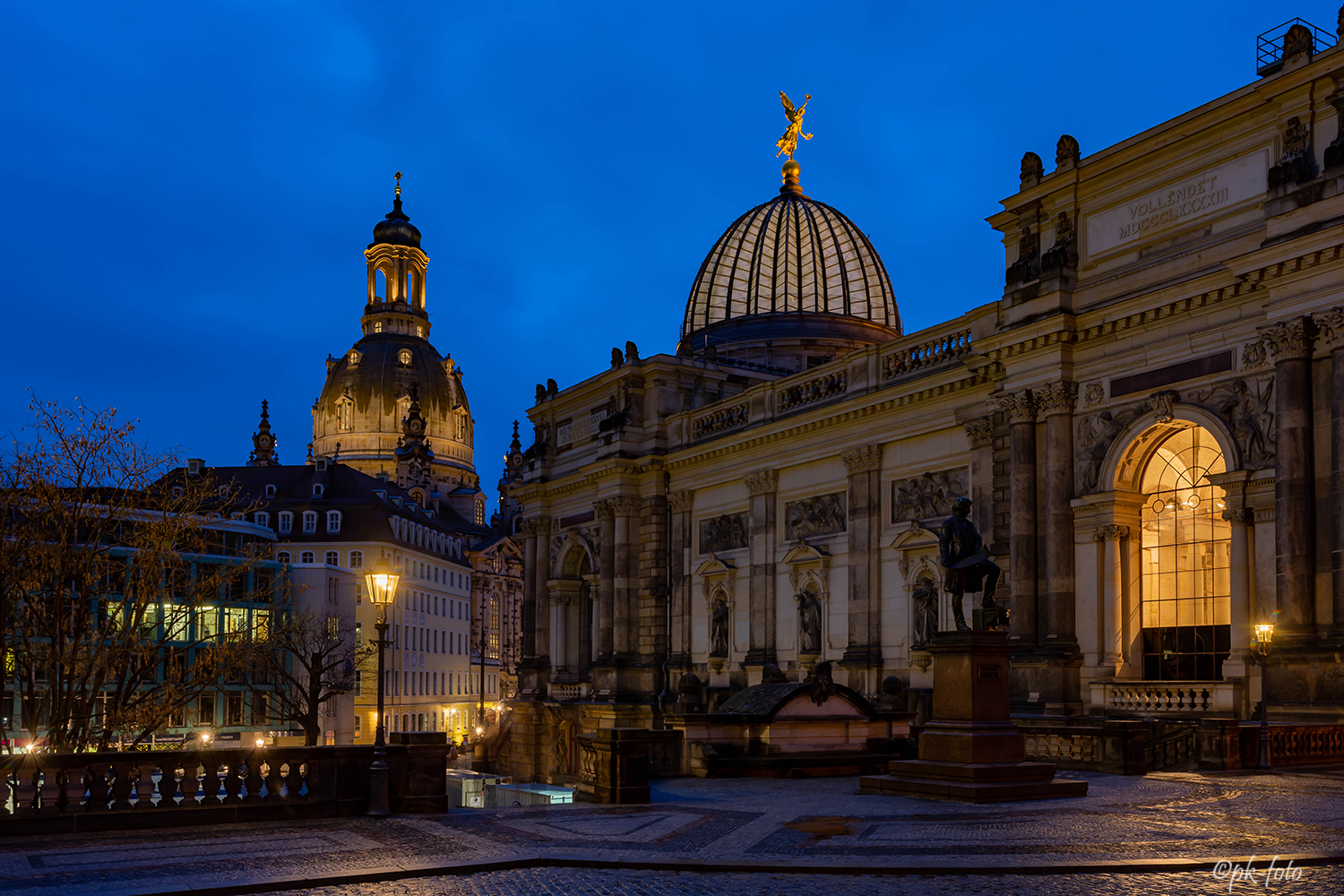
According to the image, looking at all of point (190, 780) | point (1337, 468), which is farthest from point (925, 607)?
point (190, 780)

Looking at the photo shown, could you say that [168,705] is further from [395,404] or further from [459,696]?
[395,404]

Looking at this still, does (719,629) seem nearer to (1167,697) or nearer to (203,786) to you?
(1167,697)

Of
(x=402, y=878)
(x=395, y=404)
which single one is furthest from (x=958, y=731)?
(x=395, y=404)

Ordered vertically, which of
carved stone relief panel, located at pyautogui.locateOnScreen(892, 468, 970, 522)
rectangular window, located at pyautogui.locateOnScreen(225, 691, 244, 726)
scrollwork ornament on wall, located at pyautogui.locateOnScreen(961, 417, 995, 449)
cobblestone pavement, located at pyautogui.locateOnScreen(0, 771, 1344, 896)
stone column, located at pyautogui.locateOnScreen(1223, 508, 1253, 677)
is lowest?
rectangular window, located at pyautogui.locateOnScreen(225, 691, 244, 726)

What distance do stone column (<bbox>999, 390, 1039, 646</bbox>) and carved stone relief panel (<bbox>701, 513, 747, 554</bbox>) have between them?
1531cm

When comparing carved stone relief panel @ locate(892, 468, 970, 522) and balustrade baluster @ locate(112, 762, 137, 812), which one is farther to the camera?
carved stone relief panel @ locate(892, 468, 970, 522)

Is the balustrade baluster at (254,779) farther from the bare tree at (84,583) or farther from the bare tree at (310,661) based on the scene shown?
the bare tree at (310,661)

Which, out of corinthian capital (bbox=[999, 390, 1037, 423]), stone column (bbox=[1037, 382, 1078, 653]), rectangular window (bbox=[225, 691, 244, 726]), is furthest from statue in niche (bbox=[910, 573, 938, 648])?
rectangular window (bbox=[225, 691, 244, 726])

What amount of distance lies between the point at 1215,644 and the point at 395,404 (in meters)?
142

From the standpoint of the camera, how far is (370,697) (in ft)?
344

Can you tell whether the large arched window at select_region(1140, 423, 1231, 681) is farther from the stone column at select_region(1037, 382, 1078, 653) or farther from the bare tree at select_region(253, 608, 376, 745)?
the bare tree at select_region(253, 608, 376, 745)

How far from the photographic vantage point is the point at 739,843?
54.7ft

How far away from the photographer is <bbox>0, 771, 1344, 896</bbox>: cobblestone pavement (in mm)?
14109

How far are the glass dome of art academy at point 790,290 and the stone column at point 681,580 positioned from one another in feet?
42.8
